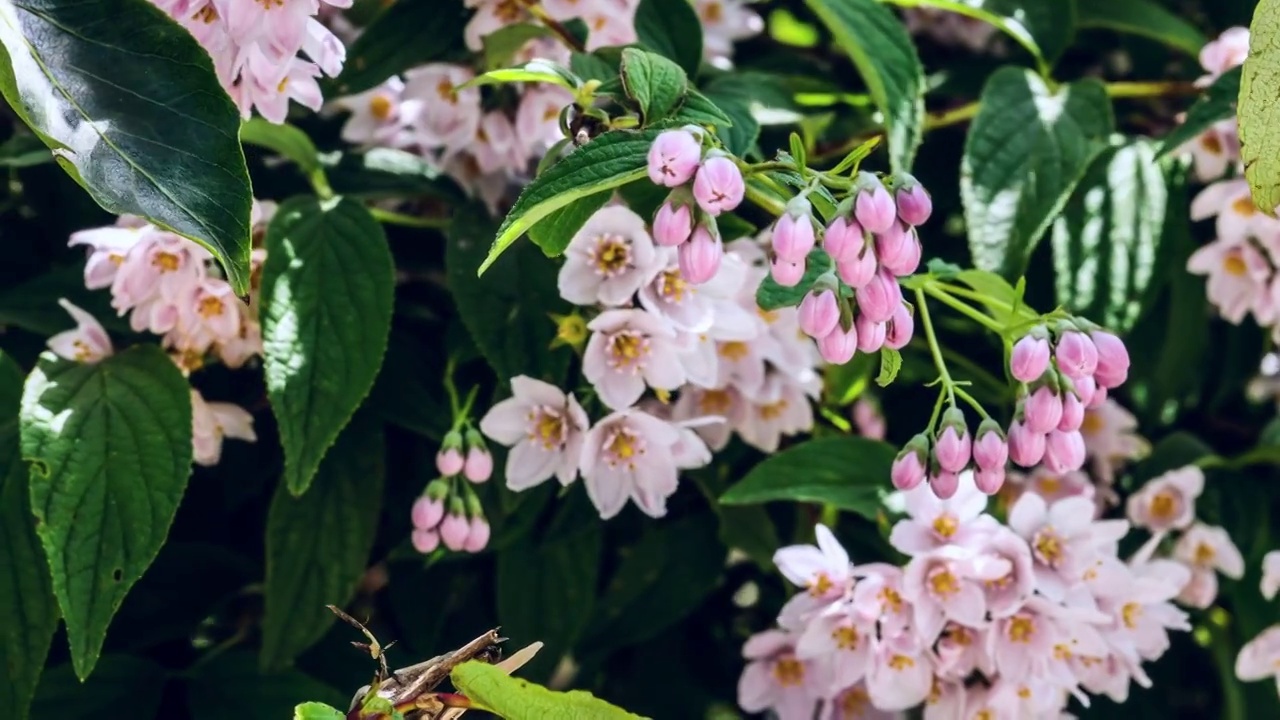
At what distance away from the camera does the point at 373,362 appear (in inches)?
43.9

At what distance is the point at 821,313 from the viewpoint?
0.92 meters

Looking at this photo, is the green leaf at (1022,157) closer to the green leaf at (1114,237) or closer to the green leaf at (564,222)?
the green leaf at (1114,237)

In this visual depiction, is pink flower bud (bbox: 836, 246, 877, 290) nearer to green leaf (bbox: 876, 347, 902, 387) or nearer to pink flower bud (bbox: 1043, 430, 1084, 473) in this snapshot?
green leaf (bbox: 876, 347, 902, 387)

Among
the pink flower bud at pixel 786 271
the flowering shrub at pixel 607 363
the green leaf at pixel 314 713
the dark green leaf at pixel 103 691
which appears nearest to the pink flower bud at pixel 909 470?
the flowering shrub at pixel 607 363

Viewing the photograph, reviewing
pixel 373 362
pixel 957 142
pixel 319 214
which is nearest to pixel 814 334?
pixel 373 362

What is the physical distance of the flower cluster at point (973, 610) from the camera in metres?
1.17

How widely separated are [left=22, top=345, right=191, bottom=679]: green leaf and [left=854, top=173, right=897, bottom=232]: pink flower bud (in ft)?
1.74

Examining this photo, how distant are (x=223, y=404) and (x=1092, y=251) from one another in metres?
0.78

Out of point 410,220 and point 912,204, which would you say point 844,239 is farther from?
point 410,220

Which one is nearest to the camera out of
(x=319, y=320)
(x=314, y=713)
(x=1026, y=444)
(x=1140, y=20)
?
(x=314, y=713)

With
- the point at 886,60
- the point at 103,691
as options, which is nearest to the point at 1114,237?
the point at 886,60

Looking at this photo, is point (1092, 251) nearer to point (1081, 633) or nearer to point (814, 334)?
point (1081, 633)

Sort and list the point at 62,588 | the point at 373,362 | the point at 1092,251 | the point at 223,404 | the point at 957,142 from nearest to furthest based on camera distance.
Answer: the point at 62,588, the point at 373,362, the point at 223,404, the point at 1092,251, the point at 957,142

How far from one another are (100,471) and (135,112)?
0.97 ft
